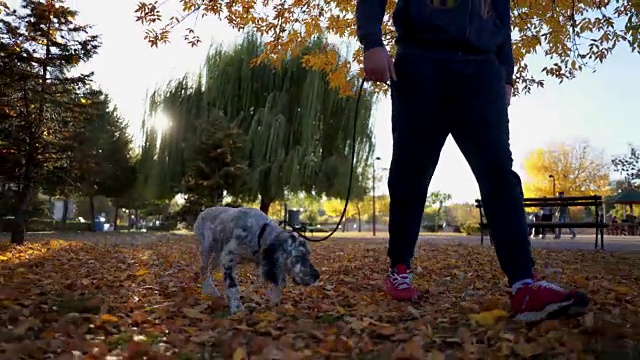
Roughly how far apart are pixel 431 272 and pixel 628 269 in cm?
237

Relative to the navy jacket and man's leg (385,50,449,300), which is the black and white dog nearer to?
man's leg (385,50,449,300)

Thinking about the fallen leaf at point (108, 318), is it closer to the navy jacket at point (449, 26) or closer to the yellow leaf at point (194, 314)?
the yellow leaf at point (194, 314)

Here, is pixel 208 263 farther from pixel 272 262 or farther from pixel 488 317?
pixel 488 317

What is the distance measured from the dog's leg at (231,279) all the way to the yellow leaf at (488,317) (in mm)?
1392

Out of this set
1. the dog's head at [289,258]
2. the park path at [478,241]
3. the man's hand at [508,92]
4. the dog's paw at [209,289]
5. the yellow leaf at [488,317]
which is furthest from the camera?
the park path at [478,241]

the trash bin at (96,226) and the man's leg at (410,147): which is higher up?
the man's leg at (410,147)

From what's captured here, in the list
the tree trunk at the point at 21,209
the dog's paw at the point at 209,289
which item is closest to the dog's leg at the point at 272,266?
the dog's paw at the point at 209,289

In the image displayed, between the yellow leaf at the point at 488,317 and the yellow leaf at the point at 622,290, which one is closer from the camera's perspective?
the yellow leaf at the point at 488,317

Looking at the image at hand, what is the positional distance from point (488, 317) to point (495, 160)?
31.7 inches

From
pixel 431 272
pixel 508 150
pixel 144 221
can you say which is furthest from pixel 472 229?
pixel 144 221

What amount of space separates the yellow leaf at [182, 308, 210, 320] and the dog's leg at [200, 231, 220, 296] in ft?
1.95

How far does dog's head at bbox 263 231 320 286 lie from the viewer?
3363 mm

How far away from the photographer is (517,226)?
296 cm

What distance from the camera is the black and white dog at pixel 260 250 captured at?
11.1ft
